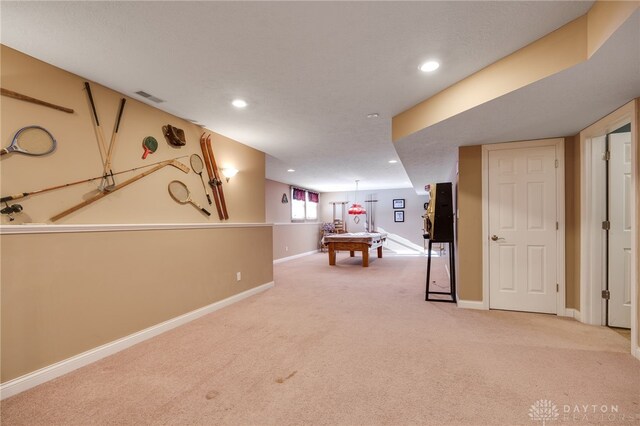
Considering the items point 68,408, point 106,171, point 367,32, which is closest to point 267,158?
point 106,171

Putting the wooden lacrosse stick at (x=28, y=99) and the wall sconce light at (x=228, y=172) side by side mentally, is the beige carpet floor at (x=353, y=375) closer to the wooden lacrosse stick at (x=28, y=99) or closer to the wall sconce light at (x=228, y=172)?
the wall sconce light at (x=228, y=172)

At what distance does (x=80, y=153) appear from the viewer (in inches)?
91.8

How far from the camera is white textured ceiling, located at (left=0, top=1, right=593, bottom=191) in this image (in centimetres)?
163

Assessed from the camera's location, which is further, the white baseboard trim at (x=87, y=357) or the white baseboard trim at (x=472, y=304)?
the white baseboard trim at (x=472, y=304)

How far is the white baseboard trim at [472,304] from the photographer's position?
3556 mm

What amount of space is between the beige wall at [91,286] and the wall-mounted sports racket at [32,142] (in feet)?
1.91

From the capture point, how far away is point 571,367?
2115 millimetres

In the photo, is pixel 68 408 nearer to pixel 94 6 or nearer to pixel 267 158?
pixel 94 6

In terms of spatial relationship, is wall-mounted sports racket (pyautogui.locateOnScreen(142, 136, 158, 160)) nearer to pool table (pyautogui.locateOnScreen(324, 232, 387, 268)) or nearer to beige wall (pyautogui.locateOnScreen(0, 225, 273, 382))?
beige wall (pyautogui.locateOnScreen(0, 225, 273, 382))

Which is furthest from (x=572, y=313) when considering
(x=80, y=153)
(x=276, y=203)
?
(x=276, y=203)

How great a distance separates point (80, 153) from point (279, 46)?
181 cm

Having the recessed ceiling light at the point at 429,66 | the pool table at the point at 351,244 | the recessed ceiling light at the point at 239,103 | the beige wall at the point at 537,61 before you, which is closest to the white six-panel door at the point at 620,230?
the beige wall at the point at 537,61

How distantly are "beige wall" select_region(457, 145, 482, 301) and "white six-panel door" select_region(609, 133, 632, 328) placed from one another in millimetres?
1157

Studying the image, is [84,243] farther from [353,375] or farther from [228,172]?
[353,375]
